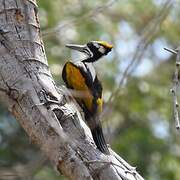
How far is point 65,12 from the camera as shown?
6570mm

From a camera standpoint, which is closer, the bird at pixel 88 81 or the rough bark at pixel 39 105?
the rough bark at pixel 39 105

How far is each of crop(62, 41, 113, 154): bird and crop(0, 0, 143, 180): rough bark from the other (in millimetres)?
243

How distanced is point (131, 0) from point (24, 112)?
342cm

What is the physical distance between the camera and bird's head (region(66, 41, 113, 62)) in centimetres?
437

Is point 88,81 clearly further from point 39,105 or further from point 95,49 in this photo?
point 39,105

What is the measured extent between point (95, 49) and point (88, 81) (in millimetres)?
330

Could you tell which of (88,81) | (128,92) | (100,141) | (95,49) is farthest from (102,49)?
(128,92)

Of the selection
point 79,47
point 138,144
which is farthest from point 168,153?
point 79,47

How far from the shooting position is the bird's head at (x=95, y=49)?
4367mm

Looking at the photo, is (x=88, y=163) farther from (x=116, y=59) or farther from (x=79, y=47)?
(x=116, y=59)

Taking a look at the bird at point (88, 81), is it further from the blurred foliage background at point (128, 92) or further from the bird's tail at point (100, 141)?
the blurred foliage background at point (128, 92)

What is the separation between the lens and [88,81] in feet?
13.6

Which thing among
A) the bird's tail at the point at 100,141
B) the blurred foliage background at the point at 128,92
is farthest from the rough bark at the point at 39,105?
the blurred foliage background at the point at 128,92

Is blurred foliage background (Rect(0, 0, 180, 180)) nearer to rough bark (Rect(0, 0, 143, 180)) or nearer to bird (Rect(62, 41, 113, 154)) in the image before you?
bird (Rect(62, 41, 113, 154))
